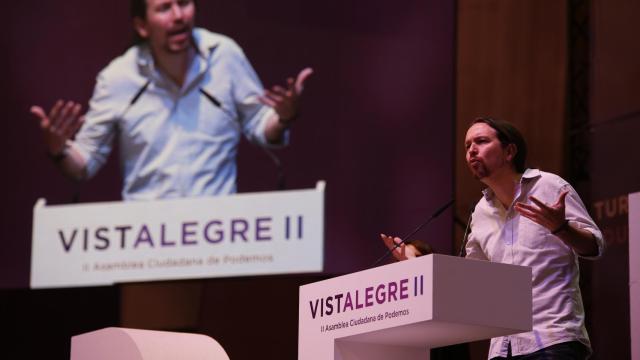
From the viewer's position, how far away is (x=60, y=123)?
6.93 m

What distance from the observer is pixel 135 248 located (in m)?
6.66

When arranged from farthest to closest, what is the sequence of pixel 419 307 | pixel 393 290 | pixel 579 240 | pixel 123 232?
pixel 123 232 < pixel 579 240 < pixel 393 290 < pixel 419 307

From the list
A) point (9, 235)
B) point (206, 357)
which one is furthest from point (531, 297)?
point (9, 235)

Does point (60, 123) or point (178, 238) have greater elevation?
point (60, 123)

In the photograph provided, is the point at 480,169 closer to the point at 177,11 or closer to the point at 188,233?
the point at 188,233

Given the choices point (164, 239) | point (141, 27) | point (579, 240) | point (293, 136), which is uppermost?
point (141, 27)

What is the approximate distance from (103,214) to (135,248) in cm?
30

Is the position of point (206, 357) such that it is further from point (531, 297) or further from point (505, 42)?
point (505, 42)

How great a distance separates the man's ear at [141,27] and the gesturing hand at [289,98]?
92 centimetres

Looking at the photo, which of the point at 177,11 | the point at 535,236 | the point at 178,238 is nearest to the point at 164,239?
the point at 178,238

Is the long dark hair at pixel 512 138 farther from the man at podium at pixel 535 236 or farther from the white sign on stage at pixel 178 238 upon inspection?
the white sign on stage at pixel 178 238

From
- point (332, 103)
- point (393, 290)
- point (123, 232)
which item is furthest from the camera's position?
point (123, 232)

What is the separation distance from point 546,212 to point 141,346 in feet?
4.98

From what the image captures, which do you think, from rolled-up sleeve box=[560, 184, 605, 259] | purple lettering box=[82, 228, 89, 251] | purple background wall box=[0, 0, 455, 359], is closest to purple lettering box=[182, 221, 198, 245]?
purple background wall box=[0, 0, 455, 359]
